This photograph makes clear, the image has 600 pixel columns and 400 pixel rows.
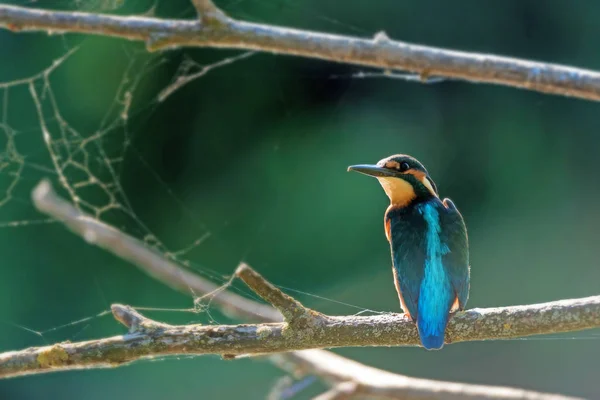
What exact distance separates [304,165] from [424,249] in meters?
1.65

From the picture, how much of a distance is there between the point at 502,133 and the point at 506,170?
14cm

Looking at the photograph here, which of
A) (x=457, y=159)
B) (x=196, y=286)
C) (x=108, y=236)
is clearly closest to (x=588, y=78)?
(x=196, y=286)

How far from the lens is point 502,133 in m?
2.87

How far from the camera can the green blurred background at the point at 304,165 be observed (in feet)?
8.93

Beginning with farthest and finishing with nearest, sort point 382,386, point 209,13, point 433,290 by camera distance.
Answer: point 382,386
point 209,13
point 433,290

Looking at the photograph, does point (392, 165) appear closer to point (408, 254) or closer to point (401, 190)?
point (401, 190)

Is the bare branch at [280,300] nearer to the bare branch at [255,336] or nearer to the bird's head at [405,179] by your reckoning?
the bare branch at [255,336]

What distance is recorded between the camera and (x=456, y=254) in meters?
1.22

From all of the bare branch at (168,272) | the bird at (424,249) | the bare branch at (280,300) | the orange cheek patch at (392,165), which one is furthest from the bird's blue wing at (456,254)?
the bare branch at (168,272)

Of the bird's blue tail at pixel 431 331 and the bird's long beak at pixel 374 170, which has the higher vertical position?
the bird's long beak at pixel 374 170

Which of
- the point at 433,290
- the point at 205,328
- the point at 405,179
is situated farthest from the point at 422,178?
the point at 205,328

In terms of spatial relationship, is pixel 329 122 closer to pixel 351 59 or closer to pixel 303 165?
pixel 303 165

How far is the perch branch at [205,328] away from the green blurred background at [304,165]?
1.73 ft

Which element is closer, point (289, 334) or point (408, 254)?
point (289, 334)
